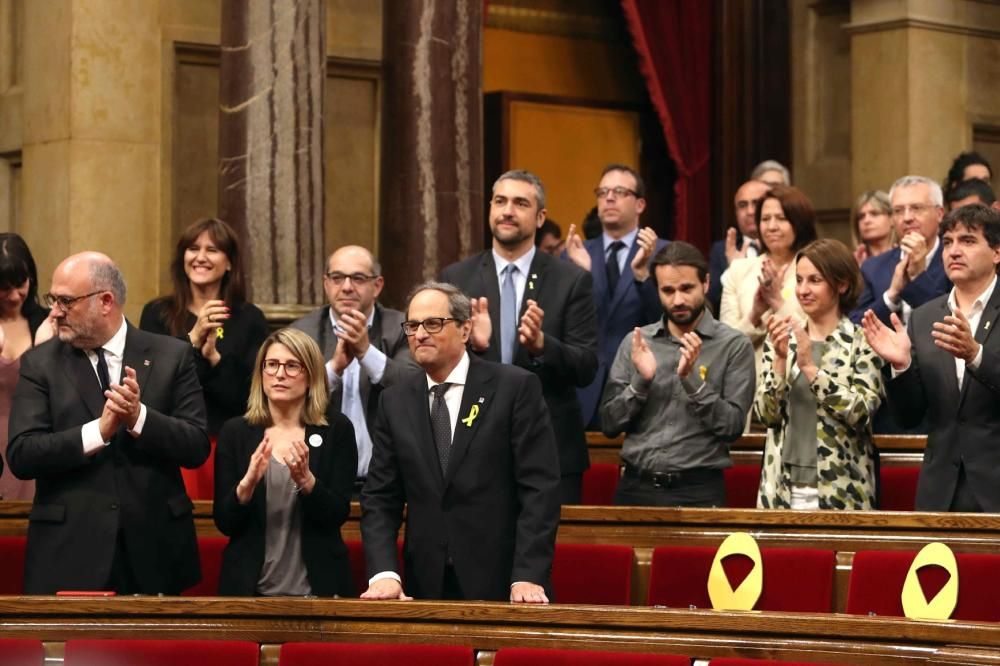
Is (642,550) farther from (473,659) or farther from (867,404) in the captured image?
(473,659)

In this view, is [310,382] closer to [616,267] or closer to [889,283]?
[616,267]

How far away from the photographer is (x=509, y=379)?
14.9ft

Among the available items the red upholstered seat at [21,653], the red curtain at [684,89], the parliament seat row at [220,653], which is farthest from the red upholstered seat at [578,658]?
the red curtain at [684,89]

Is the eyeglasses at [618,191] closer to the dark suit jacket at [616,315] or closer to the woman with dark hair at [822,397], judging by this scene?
the dark suit jacket at [616,315]

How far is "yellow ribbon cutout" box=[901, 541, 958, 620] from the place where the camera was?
13.9 feet

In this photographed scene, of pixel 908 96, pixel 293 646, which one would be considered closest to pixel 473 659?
pixel 293 646

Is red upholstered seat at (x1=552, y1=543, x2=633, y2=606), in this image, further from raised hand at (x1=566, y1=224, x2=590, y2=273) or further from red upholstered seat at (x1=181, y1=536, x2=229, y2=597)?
raised hand at (x1=566, y1=224, x2=590, y2=273)

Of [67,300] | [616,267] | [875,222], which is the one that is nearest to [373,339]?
[67,300]

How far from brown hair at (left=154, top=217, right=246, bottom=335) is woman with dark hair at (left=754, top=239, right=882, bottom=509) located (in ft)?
5.24

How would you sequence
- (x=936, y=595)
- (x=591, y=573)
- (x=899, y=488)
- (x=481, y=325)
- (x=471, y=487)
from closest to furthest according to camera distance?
(x=936, y=595) < (x=471, y=487) < (x=591, y=573) < (x=481, y=325) < (x=899, y=488)

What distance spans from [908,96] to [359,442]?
15.5 ft

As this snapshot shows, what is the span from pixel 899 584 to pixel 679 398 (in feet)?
3.35

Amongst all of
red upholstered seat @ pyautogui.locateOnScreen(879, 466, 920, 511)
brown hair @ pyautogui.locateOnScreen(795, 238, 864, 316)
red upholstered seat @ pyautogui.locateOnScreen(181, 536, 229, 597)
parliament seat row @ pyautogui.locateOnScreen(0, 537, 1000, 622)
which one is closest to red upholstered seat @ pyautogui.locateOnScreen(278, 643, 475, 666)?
parliament seat row @ pyautogui.locateOnScreen(0, 537, 1000, 622)

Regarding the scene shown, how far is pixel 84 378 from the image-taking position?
4.72 m
